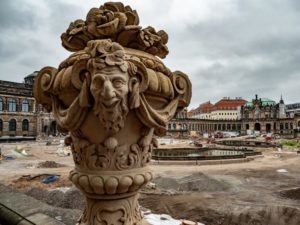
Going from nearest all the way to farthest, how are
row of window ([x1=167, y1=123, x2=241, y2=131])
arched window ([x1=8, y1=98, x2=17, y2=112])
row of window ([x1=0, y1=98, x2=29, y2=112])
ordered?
row of window ([x1=0, y1=98, x2=29, y2=112]) < arched window ([x1=8, y1=98, x2=17, y2=112]) < row of window ([x1=167, y1=123, x2=241, y2=131])

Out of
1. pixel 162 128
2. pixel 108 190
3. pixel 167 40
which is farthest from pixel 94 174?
pixel 167 40

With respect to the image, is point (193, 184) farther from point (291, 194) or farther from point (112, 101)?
point (112, 101)

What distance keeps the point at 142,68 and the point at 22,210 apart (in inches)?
98.9

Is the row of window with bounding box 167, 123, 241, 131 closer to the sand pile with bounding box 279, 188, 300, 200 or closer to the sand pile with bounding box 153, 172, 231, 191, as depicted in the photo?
the sand pile with bounding box 153, 172, 231, 191

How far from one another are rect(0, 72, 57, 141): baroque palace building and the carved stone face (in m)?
52.5

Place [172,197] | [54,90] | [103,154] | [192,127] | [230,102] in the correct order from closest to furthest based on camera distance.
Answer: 1. [103,154]
2. [54,90]
3. [172,197]
4. [192,127]
5. [230,102]

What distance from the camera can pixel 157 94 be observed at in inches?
69.3

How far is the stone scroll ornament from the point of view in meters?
1.49

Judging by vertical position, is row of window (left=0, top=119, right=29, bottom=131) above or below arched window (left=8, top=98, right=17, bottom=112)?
below

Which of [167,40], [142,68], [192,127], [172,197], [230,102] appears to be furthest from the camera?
[230,102]

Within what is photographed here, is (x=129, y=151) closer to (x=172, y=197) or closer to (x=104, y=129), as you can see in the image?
(x=104, y=129)

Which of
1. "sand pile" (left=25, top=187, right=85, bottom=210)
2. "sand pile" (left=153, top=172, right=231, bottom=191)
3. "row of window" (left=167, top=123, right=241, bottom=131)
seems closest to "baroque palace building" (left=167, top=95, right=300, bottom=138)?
"row of window" (left=167, top=123, right=241, bottom=131)

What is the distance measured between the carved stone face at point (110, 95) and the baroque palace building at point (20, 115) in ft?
172

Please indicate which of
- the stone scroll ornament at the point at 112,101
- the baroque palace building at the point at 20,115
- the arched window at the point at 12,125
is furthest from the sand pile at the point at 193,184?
the arched window at the point at 12,125
